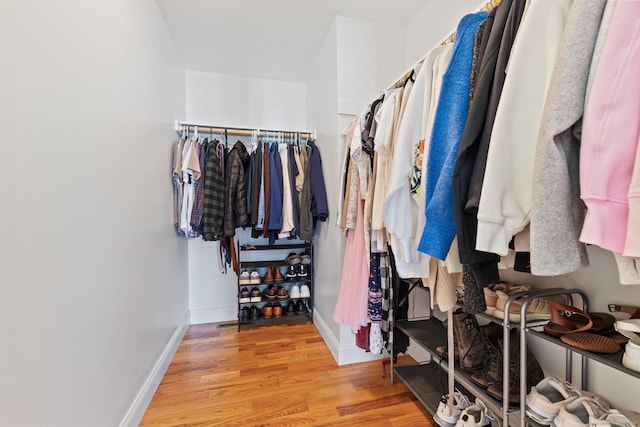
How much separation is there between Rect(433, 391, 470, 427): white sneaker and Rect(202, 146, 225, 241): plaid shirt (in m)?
1.80

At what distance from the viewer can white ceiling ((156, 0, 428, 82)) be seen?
173cm

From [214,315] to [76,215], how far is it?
6.30 feet

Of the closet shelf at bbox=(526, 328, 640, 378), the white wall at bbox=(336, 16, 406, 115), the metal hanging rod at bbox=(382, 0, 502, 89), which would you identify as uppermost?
the white wall at bbox=(336, 16, 406, 115)

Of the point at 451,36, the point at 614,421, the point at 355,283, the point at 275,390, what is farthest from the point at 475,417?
the point at 451,36

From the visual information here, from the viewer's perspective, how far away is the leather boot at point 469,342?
1.09 meters

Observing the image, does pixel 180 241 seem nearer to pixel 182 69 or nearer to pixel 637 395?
pixel 182 69

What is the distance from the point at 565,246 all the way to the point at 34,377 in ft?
4.29

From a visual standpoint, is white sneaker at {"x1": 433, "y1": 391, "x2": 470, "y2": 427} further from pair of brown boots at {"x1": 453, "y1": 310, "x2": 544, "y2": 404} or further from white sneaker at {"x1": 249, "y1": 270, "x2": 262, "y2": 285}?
white sneaker at {"x1": 249, "y1": 270, "x2": 262, "y2": 285}

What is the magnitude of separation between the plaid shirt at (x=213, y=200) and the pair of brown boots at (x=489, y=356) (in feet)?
5.72

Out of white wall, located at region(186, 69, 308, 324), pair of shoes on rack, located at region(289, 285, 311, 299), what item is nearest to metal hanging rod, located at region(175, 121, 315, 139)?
white wall, located at region(186, 69, 308, 324)

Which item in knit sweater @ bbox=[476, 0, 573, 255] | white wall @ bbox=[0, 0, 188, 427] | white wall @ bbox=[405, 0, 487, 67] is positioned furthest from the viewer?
white wall @ bbox=[405, 0, 487, 67]

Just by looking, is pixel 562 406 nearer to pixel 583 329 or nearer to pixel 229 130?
pixel 583 329

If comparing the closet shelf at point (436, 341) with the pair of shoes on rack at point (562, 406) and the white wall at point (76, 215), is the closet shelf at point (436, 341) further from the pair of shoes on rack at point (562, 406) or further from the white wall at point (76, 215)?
the white wall at point (76, 215)

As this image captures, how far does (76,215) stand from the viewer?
905 mm
